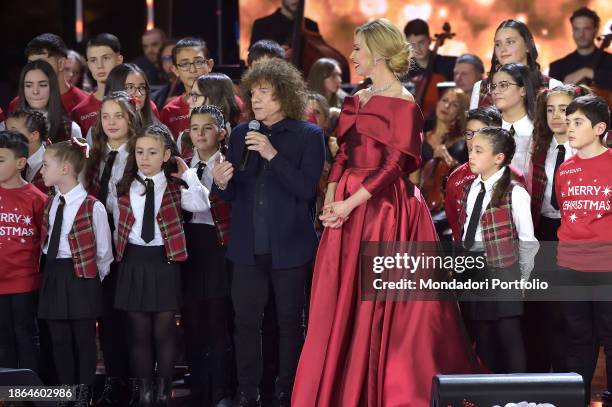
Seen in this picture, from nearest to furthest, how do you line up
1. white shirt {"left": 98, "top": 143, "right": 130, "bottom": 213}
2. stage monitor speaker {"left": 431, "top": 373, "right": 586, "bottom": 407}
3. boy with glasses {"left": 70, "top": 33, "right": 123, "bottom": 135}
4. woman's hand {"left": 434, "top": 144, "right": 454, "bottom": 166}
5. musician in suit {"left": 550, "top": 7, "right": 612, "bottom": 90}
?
1. stage monitor speaker {"left": 431, "top": 373, "right": 586, "bottom": 407}
2. white shirt {"left": 98, "top": 143, "right": 130, "bottom": 213}
3. boy with glasses {"left": 70, "top": 33, "right": 123, "bottom": 135}
4. woman's hand {"left": 434, "top": 144, "right": 454, "bottom": 166}
5. musician in suit {"left": 550, "top": 7, "right": 612, "bottom": 90}

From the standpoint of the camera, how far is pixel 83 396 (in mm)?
5254

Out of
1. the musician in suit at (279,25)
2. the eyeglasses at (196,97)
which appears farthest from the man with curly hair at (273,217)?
the musician in suit at (279,25)

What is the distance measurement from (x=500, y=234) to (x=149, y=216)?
1514 mm

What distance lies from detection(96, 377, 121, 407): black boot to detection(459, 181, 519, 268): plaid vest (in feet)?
5.90

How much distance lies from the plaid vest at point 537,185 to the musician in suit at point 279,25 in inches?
127

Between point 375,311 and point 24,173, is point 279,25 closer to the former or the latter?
point 24,173

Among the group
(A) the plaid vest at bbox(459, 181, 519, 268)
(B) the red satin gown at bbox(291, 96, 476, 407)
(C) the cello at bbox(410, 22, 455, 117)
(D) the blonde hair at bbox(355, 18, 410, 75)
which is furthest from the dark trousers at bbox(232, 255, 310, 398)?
(C) the cello at bbox(410, 22, 455, 117)

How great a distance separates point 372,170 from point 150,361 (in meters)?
1.33

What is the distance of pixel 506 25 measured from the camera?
5883mm

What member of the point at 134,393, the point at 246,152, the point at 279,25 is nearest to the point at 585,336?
the point at 246,152

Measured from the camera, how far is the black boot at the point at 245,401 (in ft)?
16.9

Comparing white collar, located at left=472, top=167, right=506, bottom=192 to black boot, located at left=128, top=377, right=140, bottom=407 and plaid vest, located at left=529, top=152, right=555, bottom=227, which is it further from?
black boot, located at left=128, top=377, right=140, bottom=407

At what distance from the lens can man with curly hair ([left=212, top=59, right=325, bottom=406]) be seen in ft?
16.7

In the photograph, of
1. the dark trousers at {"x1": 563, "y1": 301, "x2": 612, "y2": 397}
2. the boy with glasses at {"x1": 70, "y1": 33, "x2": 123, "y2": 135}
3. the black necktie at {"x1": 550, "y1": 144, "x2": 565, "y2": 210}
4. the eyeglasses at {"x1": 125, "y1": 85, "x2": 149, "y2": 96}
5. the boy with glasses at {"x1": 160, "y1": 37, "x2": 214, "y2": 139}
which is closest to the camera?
the dark trousers at {"x1": 563, "y1": 301, "x2": 612, "y2": 397}
